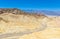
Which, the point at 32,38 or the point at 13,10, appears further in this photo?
the point at 13,10

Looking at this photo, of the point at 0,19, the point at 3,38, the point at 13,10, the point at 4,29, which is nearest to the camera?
the point at 3,38

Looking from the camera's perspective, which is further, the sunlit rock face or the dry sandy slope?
the sunlit rock face

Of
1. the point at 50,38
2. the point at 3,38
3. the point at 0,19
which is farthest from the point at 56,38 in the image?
the point at 0,19

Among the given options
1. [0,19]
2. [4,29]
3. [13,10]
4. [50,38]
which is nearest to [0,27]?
[4,29]

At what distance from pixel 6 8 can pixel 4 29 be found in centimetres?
5512

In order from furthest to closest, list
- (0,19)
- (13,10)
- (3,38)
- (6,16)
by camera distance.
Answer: (13,10)
(6,16)
(0,19)
(3,38)

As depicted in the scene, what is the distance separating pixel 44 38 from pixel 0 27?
32.2 meters

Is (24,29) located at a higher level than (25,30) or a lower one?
higher

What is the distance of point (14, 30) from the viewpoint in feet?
253

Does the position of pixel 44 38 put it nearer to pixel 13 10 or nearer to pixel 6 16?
pixel 6 16

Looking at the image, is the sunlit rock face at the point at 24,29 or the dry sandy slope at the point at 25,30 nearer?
the dry sandy slope at the point at 25,30

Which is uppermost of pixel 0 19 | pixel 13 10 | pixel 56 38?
pixel 13 10

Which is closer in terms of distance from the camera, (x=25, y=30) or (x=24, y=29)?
(x=25, y=30)

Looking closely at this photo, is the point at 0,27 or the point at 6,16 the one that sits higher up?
the point at 6,16
